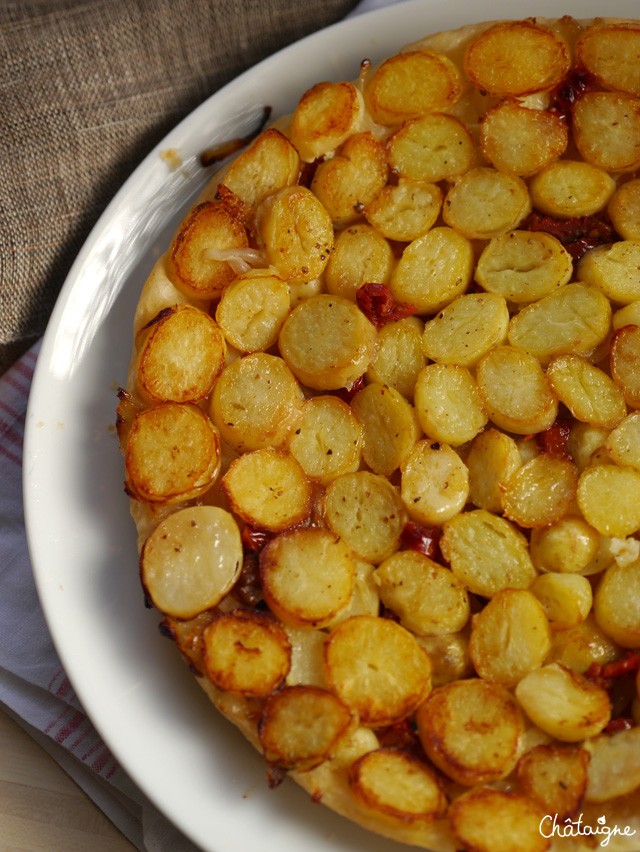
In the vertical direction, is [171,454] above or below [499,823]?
above

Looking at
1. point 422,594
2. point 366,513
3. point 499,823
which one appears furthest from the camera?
point 366,513

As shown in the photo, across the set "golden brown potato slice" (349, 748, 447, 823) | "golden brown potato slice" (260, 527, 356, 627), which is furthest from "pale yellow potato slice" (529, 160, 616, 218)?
"golden brown potato slice" (349, 748, 447, 823)

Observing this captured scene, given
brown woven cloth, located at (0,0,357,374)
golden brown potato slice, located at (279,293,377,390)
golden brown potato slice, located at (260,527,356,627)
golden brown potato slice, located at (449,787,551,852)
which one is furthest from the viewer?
brown woven cloth, located at (0,0,357,374)

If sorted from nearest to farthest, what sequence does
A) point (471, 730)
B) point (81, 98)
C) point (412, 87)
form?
point (471, 730) < point (412, 87) < point (81, 98)

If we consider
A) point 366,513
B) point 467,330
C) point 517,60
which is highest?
point 517,60

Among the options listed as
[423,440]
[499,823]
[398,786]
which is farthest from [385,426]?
[499,823]

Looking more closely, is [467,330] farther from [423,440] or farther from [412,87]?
[412,87]

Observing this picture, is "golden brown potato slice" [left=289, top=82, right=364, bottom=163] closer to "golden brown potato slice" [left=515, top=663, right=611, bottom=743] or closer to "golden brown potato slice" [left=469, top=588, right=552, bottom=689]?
"golden brown potato slice" [left=469, top=588, right=552, bottom=689]
